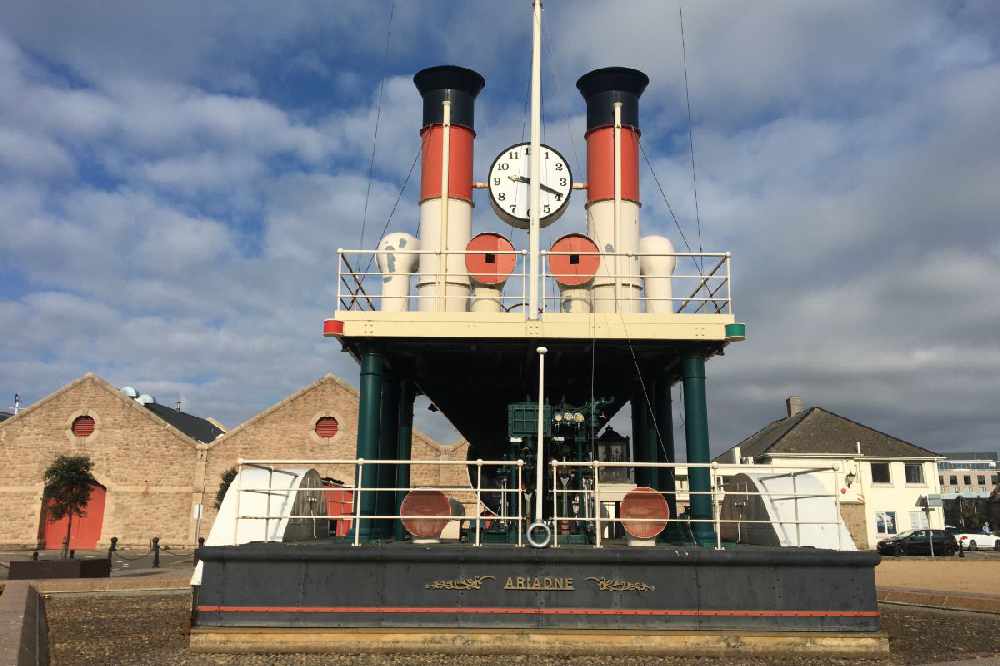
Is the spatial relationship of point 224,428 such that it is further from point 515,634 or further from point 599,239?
point 515,634

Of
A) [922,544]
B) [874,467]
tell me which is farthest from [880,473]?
[922,544]

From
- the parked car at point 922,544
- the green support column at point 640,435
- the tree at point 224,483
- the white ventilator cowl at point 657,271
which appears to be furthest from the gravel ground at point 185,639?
the parked car at point 922,544

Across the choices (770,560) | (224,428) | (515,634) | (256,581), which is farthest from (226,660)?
(224,428)

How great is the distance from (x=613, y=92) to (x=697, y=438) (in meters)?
7.99

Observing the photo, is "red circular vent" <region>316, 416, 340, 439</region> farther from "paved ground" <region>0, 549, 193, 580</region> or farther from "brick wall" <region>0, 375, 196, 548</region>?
"paved ground" <region>0, 549, 193, 580</region>

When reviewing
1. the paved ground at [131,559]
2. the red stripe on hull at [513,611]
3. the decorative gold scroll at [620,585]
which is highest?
the decorative gold scroll at [620,585]

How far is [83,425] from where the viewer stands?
39.2 m

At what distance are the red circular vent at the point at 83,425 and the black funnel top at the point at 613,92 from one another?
34.6 metres

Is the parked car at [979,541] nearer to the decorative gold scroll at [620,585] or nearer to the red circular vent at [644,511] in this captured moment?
the red circular vent at [644,511]

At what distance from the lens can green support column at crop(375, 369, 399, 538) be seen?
1380 centimetres

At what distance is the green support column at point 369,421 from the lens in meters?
12.1

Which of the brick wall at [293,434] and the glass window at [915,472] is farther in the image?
the glass window at [915,472]

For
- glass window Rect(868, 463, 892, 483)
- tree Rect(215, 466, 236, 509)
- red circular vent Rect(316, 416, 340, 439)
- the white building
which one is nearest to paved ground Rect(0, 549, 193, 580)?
tree Rect(215, 466, 236, 509)

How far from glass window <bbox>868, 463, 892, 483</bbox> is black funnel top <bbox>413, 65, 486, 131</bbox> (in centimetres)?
3800
